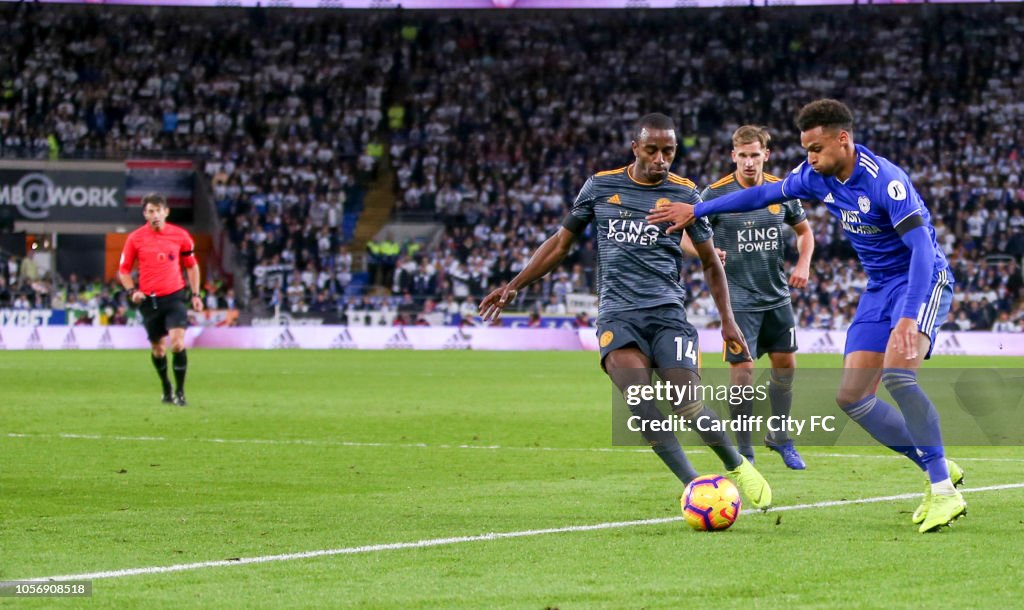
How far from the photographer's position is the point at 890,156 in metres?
43.3

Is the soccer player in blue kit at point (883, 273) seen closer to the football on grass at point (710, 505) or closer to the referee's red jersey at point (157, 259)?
the football on grass at point (710, 505)

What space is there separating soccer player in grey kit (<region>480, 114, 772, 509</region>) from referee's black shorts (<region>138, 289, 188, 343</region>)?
9852 mm

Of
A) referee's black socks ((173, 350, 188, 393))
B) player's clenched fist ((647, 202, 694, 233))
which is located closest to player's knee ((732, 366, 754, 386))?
player's clenched fist ((647, 202, 694, 233))

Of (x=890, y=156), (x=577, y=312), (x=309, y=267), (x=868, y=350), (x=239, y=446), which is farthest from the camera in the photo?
(x=890, y=156)

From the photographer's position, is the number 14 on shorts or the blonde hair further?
the blonde hair

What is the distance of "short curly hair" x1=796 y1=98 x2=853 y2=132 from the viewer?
7.55 metres

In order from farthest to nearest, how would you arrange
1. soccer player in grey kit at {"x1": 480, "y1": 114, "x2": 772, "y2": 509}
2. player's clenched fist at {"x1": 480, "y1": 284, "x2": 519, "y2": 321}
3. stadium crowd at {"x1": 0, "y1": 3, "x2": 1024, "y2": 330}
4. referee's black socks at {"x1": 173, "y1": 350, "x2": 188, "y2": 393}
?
stadium crowd at {"x1": 0, "y1": 3, "x2": 1024, "y2": 330} < referee's black socks at {"x1": 173, "y1": 350, "x2": 188, "y2": 393} < player's clenched fist at {"x1": 480, "y1": 284, "x2": 519, "y2": 321} < soccer player in grey kit at {"x1": 480, "y1": 114, "x2": 772, "y2": 509}

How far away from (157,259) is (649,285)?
10.5 metres

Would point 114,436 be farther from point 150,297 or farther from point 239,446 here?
point 150,297

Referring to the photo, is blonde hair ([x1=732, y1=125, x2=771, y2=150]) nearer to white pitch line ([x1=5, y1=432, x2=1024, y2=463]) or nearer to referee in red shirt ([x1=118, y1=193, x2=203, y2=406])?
white pitch line ([x1=5, y1=432, x2=1024, y2=463])

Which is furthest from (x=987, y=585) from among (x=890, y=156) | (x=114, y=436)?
(x=890, y=156)

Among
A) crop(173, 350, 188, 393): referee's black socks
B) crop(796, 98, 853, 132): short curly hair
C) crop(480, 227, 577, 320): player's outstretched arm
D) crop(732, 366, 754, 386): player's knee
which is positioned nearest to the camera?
crop(796, 98, 853, 132): short curly hair

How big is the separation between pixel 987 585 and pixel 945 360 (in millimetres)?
26073

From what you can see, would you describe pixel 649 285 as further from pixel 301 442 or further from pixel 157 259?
pixel 157 259
